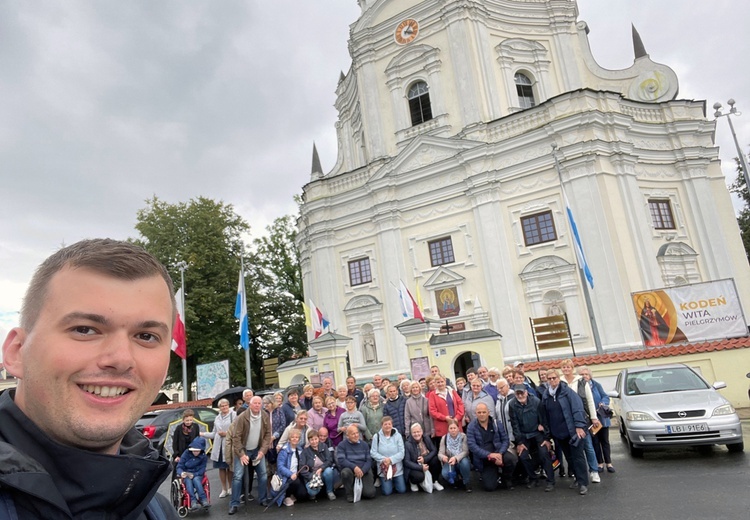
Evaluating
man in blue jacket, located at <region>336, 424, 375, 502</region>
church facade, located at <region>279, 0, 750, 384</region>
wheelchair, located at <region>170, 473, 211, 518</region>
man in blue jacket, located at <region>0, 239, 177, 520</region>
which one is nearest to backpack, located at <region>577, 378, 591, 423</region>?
man in blue jacket, located at <region>336, 424, 375, 502</region>

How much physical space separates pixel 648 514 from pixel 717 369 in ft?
31.8

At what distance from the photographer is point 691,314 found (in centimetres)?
1485

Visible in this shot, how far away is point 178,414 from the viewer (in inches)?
591

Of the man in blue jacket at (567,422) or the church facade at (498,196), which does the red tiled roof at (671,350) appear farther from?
the man in blue jacket at (567,422)

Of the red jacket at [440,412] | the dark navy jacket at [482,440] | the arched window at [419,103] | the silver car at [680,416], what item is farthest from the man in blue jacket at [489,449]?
the arched window at [419,103]

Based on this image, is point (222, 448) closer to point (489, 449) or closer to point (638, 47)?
point (489, 449)

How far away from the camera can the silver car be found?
333 inches

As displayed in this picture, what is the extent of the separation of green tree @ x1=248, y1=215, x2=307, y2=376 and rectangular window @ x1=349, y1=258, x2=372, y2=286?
30.3 feet

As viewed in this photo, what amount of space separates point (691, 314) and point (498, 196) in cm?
1123

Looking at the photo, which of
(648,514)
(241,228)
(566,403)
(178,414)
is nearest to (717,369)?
(566,403)

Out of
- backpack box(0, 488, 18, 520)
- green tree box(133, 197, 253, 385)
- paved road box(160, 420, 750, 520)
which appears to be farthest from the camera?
green tree box(133, 197, 253, 385)

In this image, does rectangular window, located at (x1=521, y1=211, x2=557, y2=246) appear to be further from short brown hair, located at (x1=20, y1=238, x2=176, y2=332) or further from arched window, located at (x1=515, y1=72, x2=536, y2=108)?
short brown hair, located at (x1=20, y1=238, x2=176, y2=332)

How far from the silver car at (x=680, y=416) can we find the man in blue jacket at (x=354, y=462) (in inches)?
189

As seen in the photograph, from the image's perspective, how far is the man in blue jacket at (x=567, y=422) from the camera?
7535 mm
